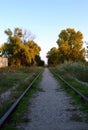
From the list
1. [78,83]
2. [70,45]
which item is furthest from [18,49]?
[78,83]

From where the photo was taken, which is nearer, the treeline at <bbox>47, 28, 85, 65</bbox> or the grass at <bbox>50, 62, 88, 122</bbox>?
the grass at <bbox>50, 62, 88, 122</bbox>

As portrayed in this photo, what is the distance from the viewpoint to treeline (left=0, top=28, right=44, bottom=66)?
325ft

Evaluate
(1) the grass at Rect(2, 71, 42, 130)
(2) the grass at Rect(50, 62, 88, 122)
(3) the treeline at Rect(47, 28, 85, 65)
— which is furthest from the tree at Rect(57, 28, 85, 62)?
(1) the grass at Rect(2, 71, 42, 130)

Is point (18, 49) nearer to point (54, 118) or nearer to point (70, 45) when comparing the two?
point (70, 45)

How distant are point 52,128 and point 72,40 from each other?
9362cm

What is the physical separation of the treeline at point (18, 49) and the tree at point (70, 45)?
351 inches

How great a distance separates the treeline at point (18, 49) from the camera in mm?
99188

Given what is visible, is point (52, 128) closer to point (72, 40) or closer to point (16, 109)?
point (16, 109)

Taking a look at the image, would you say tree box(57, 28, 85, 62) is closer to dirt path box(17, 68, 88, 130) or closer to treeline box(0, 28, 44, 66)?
treeline box(0, 28, 44, 66)

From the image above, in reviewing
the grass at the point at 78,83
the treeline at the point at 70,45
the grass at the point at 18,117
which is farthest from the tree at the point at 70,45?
the grass at the point at 18,117

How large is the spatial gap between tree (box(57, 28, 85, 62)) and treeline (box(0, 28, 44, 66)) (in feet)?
29.2

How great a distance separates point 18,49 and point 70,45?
16.0 m

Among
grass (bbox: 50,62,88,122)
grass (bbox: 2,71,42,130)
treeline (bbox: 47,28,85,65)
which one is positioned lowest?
grass (bbox: 2,71,42,130)

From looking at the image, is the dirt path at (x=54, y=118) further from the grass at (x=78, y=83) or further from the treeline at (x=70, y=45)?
the treeline at (x=70, y=45)
